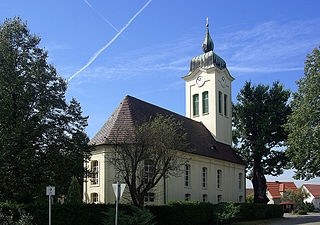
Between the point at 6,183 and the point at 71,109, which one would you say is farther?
the point at 71,109

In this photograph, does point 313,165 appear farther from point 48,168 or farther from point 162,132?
point 48,168

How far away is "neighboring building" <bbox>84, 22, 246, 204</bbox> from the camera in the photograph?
2714cm

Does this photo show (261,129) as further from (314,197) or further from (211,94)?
(314,197)

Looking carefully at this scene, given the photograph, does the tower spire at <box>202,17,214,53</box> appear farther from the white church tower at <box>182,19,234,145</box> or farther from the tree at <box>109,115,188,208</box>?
the tree at <box>109,115,188,208</box>

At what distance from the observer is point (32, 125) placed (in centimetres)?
1933

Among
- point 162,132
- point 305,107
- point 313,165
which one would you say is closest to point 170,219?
point 162,132

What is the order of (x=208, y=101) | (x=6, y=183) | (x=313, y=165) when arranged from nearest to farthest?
1. (x=6, y=183)
2. (x=313, y=165)
3. (x=208, y=101)

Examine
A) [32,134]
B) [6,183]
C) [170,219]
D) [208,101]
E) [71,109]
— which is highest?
[208,101]

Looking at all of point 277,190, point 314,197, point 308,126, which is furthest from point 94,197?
point 314,197

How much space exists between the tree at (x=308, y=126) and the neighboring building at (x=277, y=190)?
48.7 m

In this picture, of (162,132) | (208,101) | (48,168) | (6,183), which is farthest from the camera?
(208,101)

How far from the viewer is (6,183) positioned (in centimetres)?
1830

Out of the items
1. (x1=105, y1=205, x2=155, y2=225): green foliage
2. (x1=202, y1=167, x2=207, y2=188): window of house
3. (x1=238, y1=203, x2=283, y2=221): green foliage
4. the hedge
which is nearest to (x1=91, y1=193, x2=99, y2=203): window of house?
the hedge

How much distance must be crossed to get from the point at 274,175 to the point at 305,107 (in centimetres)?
1557
